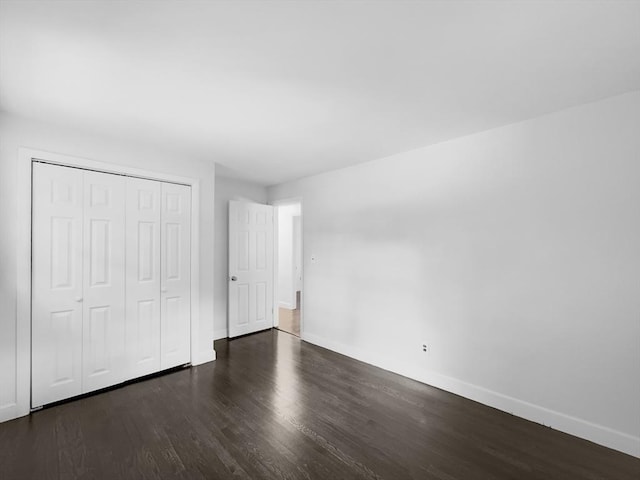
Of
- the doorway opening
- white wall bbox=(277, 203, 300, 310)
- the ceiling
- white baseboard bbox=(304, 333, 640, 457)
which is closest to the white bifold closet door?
the ceiling

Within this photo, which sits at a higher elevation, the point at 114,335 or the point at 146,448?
the point at 114,335

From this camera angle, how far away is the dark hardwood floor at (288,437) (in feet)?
6.19

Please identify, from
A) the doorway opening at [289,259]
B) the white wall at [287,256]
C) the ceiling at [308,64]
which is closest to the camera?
the ceiling at [308,64]

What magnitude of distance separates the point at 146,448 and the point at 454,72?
10.8ft

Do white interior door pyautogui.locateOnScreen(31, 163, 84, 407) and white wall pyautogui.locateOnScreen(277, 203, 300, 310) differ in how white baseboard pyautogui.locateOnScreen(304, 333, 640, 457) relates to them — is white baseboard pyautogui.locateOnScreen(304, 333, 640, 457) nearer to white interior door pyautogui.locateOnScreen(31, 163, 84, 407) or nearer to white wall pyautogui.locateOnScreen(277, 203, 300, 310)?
white interior door pyautogui.locateOnScreen(31, 163, 84, 407)

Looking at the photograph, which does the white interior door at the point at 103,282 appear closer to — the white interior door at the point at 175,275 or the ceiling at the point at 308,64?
the white interior door at the point at 175,275

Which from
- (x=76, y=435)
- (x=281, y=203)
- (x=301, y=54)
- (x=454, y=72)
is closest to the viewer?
(x=301, y=54)

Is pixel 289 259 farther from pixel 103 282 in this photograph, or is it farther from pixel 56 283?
pixel 56 283

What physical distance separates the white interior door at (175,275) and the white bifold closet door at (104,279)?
1 cm

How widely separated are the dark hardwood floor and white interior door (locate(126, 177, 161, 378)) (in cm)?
31

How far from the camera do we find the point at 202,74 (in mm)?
1856

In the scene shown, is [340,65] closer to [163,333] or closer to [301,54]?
[301,54]

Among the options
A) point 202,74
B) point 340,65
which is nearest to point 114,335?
point 202,74

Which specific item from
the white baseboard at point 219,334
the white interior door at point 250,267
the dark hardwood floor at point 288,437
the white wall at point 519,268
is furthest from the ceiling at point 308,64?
the white baseboard at point 219,334
